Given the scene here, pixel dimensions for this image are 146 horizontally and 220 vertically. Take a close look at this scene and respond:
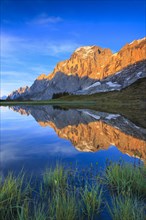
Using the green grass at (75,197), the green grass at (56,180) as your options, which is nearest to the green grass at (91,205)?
the green grass at (75,197)

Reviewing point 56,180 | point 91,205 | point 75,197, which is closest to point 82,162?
point 56,180

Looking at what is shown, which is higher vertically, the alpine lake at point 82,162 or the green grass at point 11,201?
the green grass at point 11,201

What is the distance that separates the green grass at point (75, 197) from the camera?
8.93m

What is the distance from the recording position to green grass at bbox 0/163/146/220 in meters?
8.93

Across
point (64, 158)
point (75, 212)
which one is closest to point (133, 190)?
point (75, 212)

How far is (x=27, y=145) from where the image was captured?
26.9 metres

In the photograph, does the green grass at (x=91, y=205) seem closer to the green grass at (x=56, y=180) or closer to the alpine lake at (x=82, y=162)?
the alpine lake at (x=82, y=162)

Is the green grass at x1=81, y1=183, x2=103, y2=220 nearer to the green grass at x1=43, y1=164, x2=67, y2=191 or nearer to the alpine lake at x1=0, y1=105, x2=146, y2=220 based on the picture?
the alpine lake at x1=0, y1=105, x2=146, y2=220

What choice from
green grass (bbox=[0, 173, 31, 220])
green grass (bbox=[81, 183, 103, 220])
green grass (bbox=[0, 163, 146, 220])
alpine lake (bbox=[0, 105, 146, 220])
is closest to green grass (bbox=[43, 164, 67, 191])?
green grass (bbox=[0, 163, 146, 220])

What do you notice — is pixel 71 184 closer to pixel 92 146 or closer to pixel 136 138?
pixel 92 146

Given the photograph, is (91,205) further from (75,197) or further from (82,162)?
(82,162)

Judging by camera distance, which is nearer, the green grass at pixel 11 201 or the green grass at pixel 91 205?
the green grass at pixel 11 201

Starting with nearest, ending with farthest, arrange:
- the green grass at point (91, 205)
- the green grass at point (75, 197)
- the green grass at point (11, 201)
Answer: the green grass at point (75, 197), the green grass at point (11, 201), the green grass at point (91, 205)

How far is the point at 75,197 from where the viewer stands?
11.2 m
